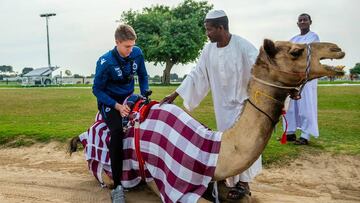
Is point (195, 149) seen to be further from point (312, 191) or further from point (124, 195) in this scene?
point (312, 191)

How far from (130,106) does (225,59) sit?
1.33 meters

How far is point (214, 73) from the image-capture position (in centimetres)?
560

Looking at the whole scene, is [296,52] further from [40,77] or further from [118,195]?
[40,77]

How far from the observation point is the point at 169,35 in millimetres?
54875

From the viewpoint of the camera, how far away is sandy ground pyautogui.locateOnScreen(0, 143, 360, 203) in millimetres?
5910

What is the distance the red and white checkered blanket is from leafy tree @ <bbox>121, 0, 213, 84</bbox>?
48.6 meters

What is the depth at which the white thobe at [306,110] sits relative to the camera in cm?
889

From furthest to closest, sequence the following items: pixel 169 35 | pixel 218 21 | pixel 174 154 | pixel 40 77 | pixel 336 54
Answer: pixel 40 77 < pixel 169 35 < pixel 218 21 < pixel 174 154 < pixel 336 54

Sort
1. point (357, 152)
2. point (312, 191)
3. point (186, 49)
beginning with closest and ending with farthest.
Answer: point (312, 191), point (357, 152), point (186, 49)

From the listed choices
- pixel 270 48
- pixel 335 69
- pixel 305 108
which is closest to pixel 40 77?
pixel 305 108

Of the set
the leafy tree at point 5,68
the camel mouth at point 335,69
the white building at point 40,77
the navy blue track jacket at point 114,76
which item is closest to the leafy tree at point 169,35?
the white building at point 40,77

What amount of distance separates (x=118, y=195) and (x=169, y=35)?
5015 centimetres

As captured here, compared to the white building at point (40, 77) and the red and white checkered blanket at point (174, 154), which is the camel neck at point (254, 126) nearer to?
the red and white checkered blanket at point (174, 154)

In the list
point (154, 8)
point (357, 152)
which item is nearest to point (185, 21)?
point (154, 8)
